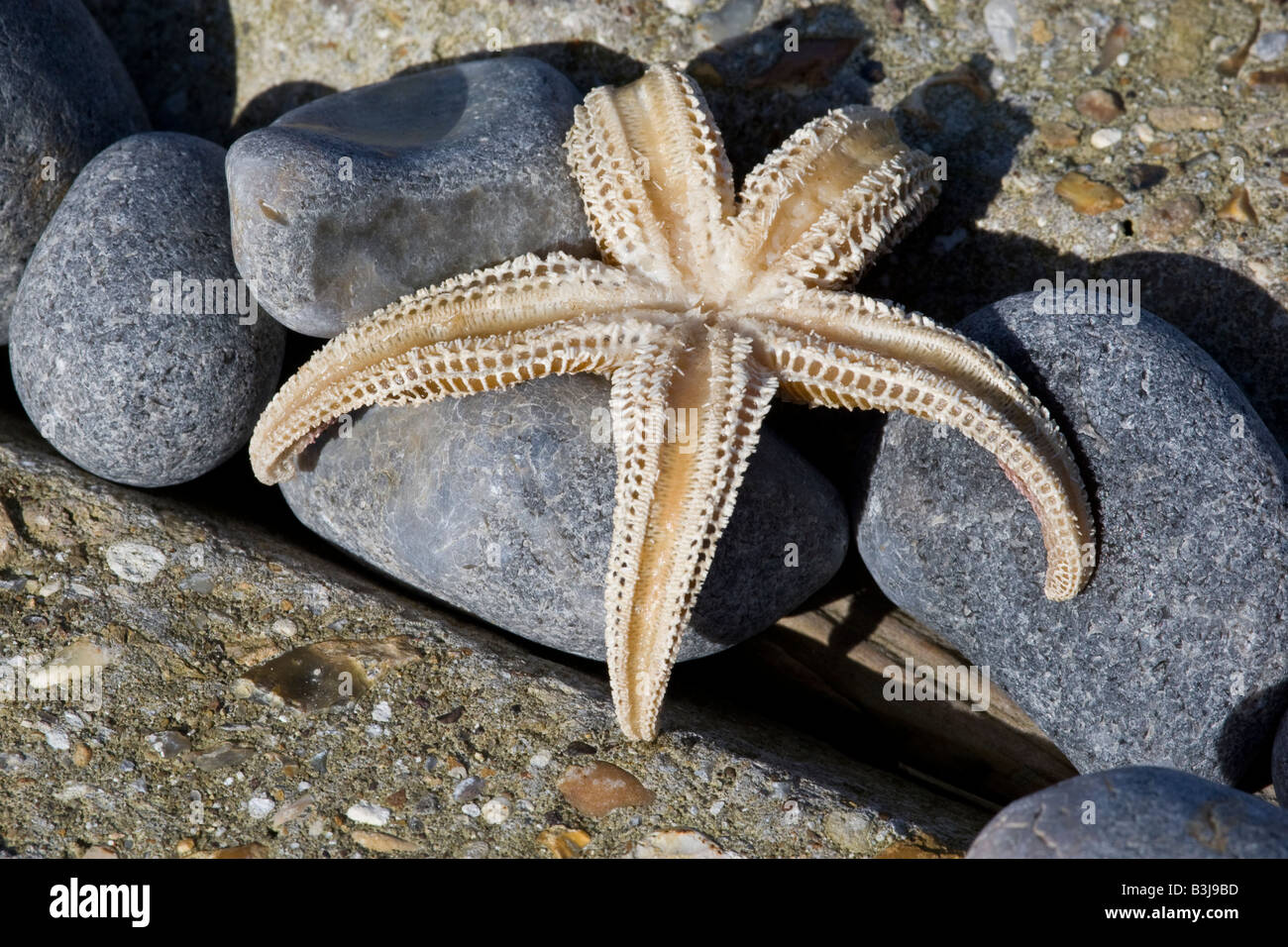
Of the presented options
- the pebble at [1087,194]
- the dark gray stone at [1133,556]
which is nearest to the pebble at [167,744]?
the dark gray stone at [1133,556]

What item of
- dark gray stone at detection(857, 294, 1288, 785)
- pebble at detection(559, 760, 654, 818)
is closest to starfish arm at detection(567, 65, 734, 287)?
dark gray stone at detection(857, 294, 1288, 785)

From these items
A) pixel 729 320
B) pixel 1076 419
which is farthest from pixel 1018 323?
pixel 729 320

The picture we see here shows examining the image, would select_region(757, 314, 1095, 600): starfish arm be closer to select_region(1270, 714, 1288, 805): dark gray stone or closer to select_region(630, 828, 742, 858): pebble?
select_region(1270, 714, 1288, 805): dark gray stone

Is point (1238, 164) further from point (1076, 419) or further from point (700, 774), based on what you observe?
point (700, 774)

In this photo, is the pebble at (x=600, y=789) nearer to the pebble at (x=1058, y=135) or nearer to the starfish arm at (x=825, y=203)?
the starfish arm at (x=825, y=203)

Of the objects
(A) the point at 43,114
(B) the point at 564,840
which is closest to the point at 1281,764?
(B) the point at 564,840

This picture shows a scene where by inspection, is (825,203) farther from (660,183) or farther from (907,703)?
(907,703)
